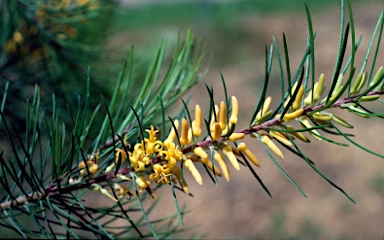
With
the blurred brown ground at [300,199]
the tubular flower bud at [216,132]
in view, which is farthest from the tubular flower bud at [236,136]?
the blurred brown ground at [300,199]

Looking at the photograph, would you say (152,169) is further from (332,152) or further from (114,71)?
(332,152)

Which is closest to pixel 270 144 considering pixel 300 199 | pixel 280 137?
pixel 280 137

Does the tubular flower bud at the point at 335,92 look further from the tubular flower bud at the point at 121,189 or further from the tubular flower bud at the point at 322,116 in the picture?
the tubular flower bud at the point at 121,189

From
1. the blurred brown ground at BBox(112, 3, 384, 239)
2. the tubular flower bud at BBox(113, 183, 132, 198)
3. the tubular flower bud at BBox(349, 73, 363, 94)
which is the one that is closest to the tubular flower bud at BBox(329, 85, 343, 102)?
the tubular flower bud at BBox(349, 73, 363, 94)

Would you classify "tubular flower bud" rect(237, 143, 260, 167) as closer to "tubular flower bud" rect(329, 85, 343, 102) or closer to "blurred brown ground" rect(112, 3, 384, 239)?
"tubular flower bud" rect(329, 85, 343, 102)

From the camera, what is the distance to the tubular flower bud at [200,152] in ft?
0.91

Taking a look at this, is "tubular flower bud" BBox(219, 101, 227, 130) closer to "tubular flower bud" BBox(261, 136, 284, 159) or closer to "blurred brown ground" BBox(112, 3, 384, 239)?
"tubular flower bud" BBox(261, 136, 284, 159)

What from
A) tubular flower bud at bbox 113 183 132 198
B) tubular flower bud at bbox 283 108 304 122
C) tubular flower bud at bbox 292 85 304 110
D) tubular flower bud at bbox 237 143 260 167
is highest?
tubular flower bud at bbox 292 85 304 110

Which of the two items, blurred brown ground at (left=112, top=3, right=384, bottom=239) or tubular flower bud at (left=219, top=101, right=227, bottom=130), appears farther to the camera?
blurred brown ground at (left=112, top=3, right=384, bottom=239)

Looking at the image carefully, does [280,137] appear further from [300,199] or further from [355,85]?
[300,199]

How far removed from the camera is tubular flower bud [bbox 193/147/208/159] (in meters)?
0.28

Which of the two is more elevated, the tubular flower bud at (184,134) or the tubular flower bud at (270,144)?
the tubular flower bud at (184,134)

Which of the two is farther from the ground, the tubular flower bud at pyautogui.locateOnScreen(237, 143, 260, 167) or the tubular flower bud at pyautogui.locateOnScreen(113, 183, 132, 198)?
the tubular flower bud at pyautogui.locateOnScreen(237, 143, 260, 167)

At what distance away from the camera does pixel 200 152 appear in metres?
0.28
